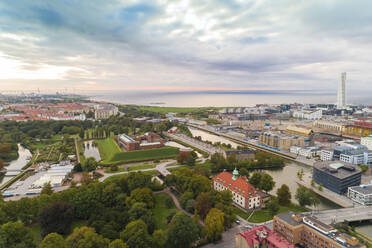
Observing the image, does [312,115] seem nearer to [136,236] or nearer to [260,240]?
[260,240]

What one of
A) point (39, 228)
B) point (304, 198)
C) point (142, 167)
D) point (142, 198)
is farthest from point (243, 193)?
point (39, 228)

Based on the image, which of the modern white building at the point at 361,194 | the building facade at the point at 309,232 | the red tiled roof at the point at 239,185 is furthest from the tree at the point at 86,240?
the modern white building at the point at 361,194

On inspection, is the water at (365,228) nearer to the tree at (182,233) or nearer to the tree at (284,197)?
the tree at (284,197)

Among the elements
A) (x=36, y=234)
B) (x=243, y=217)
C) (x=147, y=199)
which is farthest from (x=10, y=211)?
(x=243, y=217)

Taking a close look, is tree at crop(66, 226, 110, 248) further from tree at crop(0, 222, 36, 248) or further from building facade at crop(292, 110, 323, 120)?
building facade at crop(292, 110, 323, 120)

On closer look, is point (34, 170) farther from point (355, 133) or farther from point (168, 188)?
point (355, 133)

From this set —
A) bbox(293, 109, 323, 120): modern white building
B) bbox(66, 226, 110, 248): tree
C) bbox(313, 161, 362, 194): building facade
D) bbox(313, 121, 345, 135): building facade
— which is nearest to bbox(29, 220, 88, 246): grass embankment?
bbox(66, 226, 110, 248): tree
